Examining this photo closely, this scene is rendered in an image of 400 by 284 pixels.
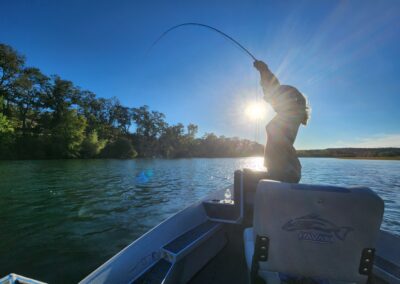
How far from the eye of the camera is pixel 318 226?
57.8 inches

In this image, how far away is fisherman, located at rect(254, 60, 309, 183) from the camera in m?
2.40

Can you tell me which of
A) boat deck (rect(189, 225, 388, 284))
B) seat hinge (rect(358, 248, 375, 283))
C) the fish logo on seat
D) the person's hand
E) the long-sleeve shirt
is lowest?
boat deck (rect(189, 225, 388, 284))

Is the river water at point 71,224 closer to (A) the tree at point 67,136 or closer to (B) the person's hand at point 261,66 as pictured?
(B) the person's hand at point 261,66

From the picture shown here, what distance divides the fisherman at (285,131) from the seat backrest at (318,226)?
972 mm

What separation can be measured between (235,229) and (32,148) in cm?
4272

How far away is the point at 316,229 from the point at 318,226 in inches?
1.1

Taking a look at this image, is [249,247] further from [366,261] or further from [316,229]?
[366,261]

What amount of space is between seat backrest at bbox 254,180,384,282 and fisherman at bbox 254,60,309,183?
3.19 feet

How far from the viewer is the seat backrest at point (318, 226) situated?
1416 millimetres

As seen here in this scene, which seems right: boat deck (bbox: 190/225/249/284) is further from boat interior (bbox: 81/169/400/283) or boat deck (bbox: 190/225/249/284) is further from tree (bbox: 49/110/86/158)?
tree (bbox: 49/110/86/158)

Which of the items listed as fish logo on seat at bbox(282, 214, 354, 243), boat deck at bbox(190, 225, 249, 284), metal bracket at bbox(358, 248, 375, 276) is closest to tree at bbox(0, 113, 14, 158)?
boat deck at bbox(190, 225, 249, 284)

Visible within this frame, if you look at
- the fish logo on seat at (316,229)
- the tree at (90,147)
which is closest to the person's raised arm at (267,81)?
the fish logo on seat at (316,229)

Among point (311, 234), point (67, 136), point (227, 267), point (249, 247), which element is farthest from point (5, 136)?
point (311, 234)

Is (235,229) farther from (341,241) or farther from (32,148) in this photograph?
(32,148)
